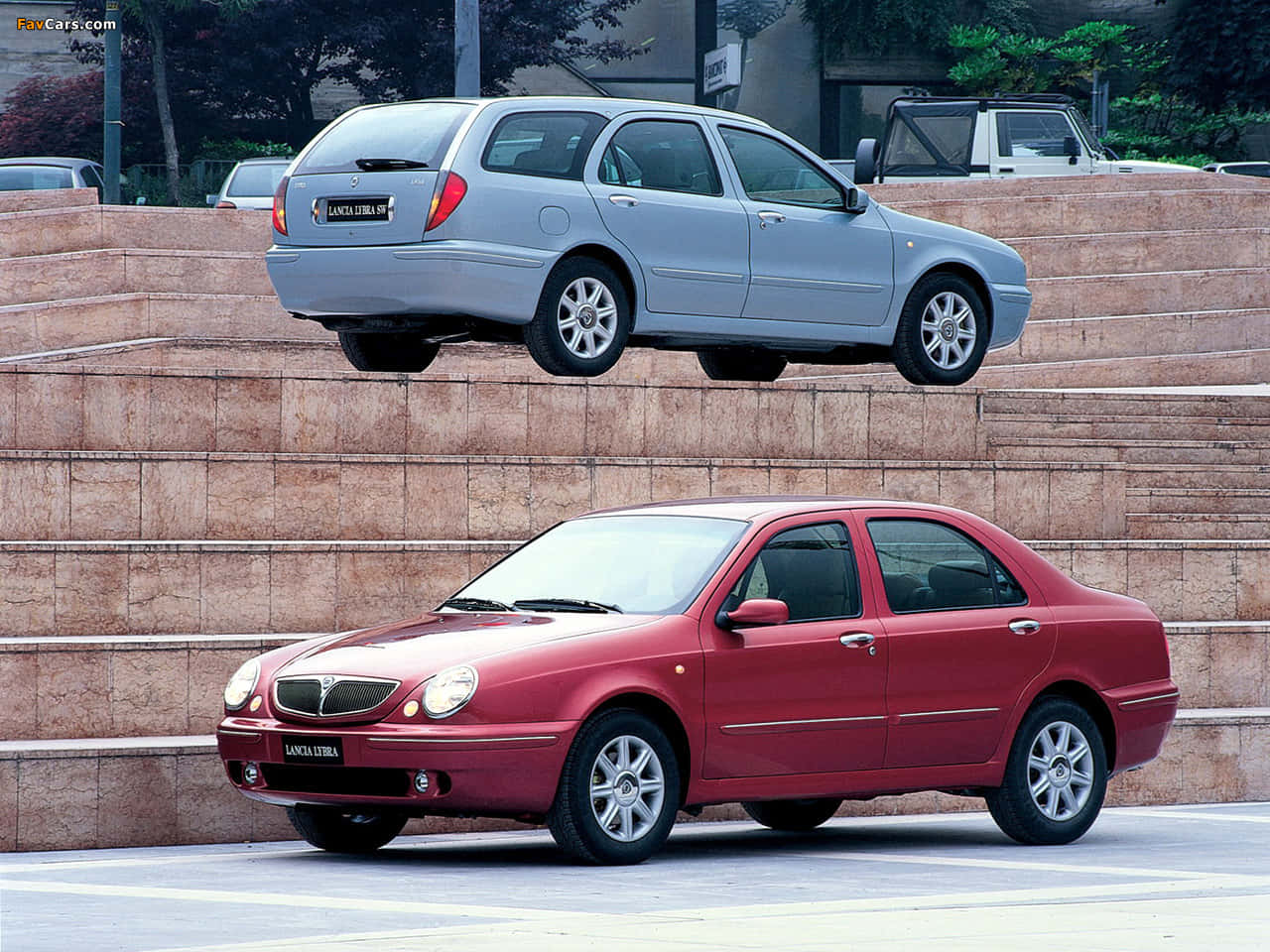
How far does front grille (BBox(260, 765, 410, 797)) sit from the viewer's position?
8.69 metres

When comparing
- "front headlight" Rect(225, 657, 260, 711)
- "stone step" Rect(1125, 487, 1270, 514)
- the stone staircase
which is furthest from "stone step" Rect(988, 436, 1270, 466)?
"front headlight" Rect(225, 657, 260, 711)

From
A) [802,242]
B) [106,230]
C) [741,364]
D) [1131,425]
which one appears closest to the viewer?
[802,242]

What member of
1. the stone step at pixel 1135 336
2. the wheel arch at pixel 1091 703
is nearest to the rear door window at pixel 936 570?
the wheel arch at pixel 1091 703

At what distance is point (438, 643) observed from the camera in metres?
8.96

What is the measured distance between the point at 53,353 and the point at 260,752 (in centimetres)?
1193

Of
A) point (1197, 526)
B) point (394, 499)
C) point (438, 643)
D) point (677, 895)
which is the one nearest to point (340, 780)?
point (438, 643)

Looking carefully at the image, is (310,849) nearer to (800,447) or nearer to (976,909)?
(976,909)

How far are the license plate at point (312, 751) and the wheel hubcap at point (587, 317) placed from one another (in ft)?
15.6

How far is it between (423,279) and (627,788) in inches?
178

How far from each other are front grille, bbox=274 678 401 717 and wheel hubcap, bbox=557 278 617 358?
456 cm

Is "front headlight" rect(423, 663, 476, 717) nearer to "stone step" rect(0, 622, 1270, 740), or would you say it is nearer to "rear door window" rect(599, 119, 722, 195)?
"stone step" rect(0, 622, 1270, 740)

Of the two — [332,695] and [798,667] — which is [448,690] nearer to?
[332,695]

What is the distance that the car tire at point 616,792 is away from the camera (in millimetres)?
8641

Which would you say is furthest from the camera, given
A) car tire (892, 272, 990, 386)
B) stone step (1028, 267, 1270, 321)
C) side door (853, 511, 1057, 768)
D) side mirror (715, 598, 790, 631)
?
stone step (1028, 267, 1270, 321)
